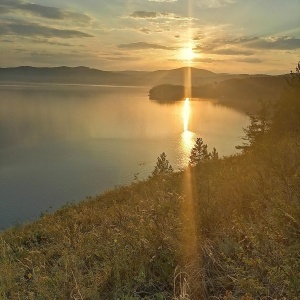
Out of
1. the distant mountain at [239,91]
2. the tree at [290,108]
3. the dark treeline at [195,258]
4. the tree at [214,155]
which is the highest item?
the distant mountain at [239,91]

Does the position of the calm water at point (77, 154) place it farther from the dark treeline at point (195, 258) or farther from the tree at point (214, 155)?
the dark treeline at point (195, 258)

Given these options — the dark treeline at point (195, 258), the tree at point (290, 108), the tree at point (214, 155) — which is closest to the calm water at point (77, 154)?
the tree at point (214, 155)

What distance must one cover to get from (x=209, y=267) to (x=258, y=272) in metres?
0.66

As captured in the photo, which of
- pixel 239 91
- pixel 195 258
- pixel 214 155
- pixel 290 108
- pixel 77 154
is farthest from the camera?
pixel 239 91

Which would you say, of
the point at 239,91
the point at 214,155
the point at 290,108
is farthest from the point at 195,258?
the point at 239,91

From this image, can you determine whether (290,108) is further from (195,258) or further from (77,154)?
(77,154)

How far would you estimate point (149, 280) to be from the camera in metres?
3.18

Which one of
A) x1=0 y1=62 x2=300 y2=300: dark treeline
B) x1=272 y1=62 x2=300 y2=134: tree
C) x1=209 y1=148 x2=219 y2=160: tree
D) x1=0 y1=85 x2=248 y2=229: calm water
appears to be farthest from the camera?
x1=0 y1=85 x2=248 y2=229: calm water

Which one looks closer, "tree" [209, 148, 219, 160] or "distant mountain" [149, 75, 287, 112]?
"tree" [209, 148, 219, 160]

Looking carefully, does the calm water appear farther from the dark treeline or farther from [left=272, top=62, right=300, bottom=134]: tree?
Answer: [left=272, top=62, right=300, bottom=134]: tree

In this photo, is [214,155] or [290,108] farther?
[290,108]

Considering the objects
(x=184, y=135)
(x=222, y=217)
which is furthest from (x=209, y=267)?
(x=184, y=135)

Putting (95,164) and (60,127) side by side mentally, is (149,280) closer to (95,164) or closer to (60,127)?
(95,164)

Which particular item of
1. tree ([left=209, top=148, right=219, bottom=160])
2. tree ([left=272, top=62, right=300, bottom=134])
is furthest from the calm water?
tree ([left=272, top=62, right=300, bottom=134])
